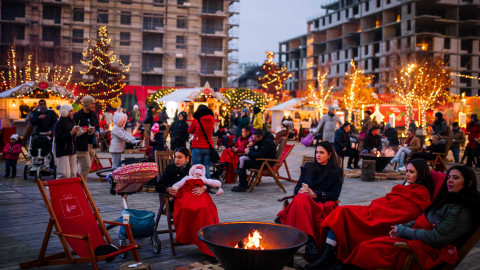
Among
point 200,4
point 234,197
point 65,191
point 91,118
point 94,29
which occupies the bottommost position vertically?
point 234,197

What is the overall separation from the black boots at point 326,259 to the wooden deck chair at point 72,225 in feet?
5.63

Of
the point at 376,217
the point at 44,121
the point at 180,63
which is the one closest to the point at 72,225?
the point at 376,217

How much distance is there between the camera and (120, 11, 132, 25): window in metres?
50.6

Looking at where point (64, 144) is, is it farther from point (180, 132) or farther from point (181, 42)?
point (181, 42)

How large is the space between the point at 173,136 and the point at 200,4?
45247 mm

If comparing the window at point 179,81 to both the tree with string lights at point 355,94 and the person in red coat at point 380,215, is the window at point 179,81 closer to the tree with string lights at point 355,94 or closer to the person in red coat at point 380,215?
the tree with string lights at point 355,94

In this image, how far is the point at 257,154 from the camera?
8961 mm

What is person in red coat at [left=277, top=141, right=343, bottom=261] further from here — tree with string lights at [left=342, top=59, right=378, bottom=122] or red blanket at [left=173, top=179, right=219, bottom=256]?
tree with string lights at [left=342, top=59, right=378, bottom=122]

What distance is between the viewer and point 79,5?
48.6m

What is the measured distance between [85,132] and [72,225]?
363cm

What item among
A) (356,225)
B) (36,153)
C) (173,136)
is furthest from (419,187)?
(36,153)

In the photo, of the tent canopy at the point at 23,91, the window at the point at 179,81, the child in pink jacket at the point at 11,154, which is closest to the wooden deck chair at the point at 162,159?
the child in pink jacket at the point at 11,154

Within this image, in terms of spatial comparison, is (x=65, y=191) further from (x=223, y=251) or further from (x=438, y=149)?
(x=438, y=149)

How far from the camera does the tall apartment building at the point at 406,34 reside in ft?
188
